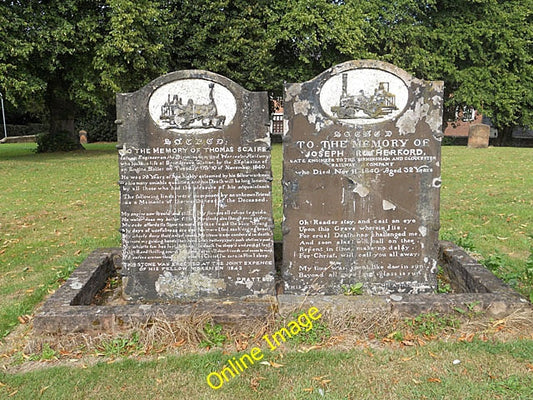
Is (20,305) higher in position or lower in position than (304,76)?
lower

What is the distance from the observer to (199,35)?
68.6ft

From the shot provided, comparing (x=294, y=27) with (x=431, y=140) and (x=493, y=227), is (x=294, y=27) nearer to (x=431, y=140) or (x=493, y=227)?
(x=493, y=227)

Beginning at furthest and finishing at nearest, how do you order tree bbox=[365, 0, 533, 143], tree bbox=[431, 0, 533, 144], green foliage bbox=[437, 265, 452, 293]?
tree bbox=[431, 0, 533, 144] < tree bbox=[365, 0, 533, 143] < green foliage bbox=[437, 265, 452, 293]

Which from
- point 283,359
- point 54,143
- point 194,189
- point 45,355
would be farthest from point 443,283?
point 54,143

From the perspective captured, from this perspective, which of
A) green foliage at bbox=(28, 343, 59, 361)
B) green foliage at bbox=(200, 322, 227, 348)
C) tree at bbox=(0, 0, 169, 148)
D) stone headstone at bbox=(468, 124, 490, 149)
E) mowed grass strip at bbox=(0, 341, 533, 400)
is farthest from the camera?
stone headstone at bbox=(468, 124, 490, 149)

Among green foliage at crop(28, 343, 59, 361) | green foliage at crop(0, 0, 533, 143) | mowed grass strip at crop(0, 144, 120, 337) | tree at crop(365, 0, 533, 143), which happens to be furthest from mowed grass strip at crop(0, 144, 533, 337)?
tree at crop(365, 0, 533, 143)

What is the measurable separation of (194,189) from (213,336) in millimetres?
1402

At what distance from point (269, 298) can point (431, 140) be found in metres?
2.18

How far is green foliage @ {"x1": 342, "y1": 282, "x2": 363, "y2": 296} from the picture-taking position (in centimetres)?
424

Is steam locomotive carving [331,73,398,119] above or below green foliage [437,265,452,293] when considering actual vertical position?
above

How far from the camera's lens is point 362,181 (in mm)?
4152

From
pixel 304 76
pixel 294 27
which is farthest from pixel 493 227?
pixel 304 76

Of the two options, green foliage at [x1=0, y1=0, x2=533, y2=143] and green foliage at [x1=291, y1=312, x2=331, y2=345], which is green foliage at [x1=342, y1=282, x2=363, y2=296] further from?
green foliage at [x1=0, y1=0, x2=533, y2=143]

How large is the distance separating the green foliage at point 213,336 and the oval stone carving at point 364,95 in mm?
2186
